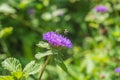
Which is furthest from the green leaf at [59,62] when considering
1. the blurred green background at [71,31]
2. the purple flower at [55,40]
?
the blurred green background at [71,31]

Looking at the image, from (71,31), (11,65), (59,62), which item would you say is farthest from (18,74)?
(71,31)

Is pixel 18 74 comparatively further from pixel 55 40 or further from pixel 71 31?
pixel 71 31

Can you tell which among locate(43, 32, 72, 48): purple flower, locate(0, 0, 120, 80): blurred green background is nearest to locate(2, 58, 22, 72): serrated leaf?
locate(43, 32, 72, 48): purple flower

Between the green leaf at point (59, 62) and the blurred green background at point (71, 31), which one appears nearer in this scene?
the green leaf at point (59, 62)

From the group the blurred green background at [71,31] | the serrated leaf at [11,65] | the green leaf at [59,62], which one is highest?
the blurred green background at [71,31]

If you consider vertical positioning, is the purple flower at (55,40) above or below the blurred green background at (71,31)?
below

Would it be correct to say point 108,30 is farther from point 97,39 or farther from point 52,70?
point 52,70

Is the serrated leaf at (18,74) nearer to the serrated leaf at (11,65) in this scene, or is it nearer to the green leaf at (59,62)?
the serrated leaf at (11,65)

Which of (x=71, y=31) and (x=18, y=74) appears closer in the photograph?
(x=18, y=74)

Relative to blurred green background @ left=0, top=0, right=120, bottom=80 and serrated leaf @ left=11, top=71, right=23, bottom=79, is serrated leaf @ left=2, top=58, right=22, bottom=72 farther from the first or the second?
blurred green background @ left=0, top=0, right=120, bottom=80
